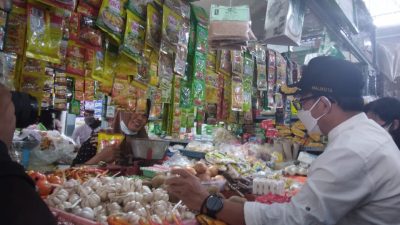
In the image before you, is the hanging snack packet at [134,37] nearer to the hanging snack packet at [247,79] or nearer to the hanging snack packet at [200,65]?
the hanging snack packet at [200,65]

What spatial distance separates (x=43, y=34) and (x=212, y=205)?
51.9 inches

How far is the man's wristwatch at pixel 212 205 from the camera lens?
175cm

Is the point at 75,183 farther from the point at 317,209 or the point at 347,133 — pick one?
the point at 347,133

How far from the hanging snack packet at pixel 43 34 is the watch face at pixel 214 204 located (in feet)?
3.82

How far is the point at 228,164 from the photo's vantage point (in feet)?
10.1

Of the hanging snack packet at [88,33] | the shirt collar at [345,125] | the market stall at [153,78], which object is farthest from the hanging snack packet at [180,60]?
the shirt collar at [345,125]

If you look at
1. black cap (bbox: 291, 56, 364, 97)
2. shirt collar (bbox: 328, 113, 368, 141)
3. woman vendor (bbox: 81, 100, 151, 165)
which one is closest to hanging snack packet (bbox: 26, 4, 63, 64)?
woman vendor (bbox: 81, 100, 151, 165)

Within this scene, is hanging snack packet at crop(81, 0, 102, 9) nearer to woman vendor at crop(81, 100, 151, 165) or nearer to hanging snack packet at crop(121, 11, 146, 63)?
hanging snack packet at crop(121, 11, 146, 63)

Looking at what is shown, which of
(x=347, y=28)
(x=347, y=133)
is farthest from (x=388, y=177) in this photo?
(x=347, y=28)

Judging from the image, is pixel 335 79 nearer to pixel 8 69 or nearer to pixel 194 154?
pixel 8 69

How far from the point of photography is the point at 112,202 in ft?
5.78

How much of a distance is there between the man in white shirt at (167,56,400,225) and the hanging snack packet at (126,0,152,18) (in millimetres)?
1173

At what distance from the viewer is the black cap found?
1.80 metres

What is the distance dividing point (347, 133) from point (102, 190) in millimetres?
1305
